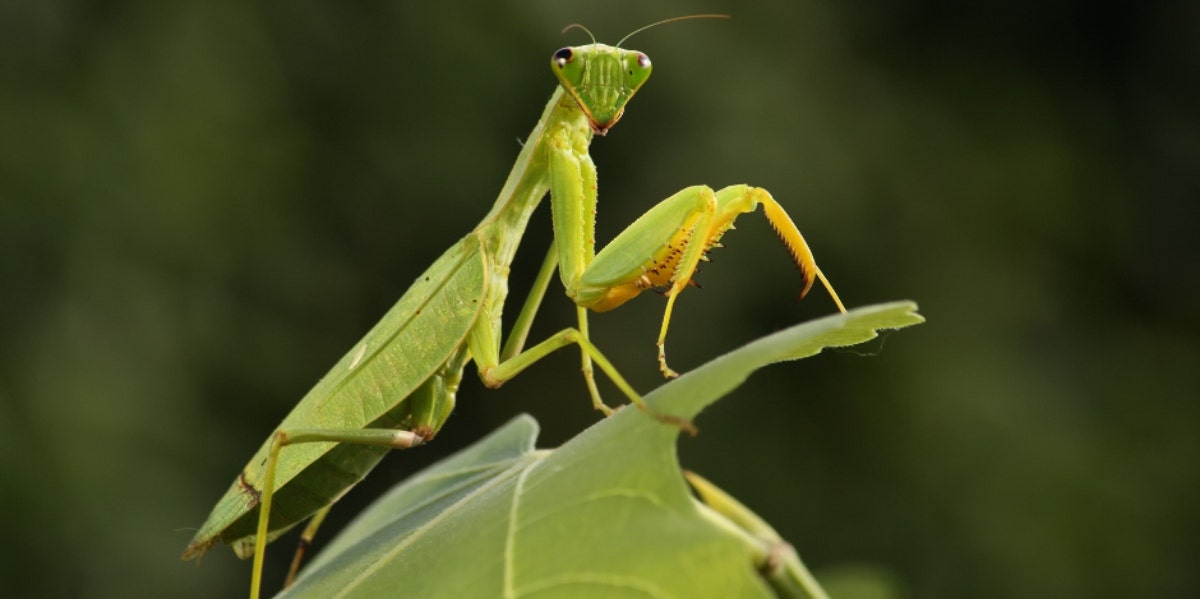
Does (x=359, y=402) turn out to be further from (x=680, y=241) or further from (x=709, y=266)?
(x=709, y=266)

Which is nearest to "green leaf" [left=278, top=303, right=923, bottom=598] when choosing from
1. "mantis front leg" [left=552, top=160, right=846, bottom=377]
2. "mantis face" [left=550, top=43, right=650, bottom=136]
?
"mantis front leg" [left=552, top=160, right=846, bottom=377]

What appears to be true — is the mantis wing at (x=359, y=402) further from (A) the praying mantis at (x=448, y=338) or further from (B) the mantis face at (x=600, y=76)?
(B) the mantis face at (x=600, y=76)

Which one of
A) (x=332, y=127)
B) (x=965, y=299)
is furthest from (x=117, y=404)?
(x=965, y=299)

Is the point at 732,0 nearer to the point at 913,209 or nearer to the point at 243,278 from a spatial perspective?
the point at 913,209

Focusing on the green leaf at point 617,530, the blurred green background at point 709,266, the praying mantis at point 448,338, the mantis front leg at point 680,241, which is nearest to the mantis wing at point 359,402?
the praying mantis at point 448,338

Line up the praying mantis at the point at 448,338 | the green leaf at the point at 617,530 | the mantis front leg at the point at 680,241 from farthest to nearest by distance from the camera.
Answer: the praying mantis at the point at 448,338, the mantis front leg at the point at 680,241, the green leaf at the point at 617,530

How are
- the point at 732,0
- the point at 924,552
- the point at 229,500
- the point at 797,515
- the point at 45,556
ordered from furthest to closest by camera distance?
the point at 732,0 < the point at 797,515 < the point at 924,552 < the point at 45,556 < the point at 229,500

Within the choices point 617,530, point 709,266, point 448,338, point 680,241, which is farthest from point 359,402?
point 709,266

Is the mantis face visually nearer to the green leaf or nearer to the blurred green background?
the green leaf
